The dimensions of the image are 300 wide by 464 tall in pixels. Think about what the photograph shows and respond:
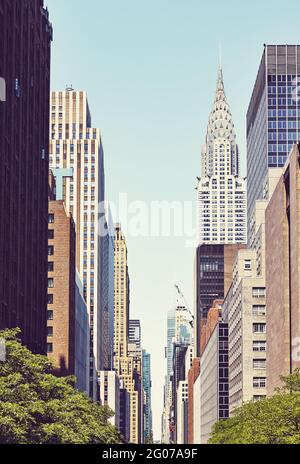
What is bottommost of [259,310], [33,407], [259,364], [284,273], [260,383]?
[33,407]

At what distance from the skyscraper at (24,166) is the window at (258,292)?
33.8 m

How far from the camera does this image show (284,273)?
394ft

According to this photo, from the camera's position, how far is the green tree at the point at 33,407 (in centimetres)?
6156

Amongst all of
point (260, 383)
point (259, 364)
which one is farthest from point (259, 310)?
point (260, 383)

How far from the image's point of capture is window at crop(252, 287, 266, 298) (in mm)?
159250

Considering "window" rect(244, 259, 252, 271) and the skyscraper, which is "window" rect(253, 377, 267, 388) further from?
the skyscraper

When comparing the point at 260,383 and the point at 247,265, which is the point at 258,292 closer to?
the point at 260,383

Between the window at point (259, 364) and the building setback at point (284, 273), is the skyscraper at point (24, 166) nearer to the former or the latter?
the building setback at point (284, 273)

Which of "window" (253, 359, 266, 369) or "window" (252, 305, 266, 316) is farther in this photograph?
"window" (252, 305, 266, 316)

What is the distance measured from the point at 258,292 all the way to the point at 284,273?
131 feet

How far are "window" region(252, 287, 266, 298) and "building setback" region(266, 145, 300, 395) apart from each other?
18.4m

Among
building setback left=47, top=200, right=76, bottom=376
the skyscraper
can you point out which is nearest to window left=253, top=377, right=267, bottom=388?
building setback left=47, top=200, right=76, bottom=376
